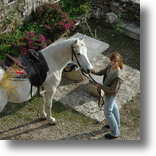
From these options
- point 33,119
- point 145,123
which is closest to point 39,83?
point 33,119

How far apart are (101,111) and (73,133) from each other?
833mm

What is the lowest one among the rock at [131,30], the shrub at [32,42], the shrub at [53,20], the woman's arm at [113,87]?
the rock at [131,30]

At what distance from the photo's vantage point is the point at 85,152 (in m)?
7.55

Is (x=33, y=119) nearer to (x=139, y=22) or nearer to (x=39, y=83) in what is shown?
(x=39, y=83)

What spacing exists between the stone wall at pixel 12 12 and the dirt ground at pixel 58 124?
7.28ft

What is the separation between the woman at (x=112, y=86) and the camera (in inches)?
283

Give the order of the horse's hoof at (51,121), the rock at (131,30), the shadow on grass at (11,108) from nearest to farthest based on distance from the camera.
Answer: the horse's hoof at (51,121) → the shadow on grass at (11,108) → the rock at (131,30)

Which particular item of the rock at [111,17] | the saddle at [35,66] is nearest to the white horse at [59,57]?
the saddle at [35,66]

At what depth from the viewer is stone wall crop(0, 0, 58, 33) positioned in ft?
32.0

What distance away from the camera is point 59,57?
7414mm

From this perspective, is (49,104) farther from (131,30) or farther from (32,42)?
(131,30)

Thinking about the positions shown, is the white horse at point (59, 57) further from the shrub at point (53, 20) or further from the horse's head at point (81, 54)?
the shrub at point (53, 20)

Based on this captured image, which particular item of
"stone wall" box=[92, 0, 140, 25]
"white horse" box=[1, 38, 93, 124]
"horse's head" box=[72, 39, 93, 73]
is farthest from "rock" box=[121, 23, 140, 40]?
"horse's head" box=[72, 39, 93, 73]

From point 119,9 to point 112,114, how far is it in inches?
169
